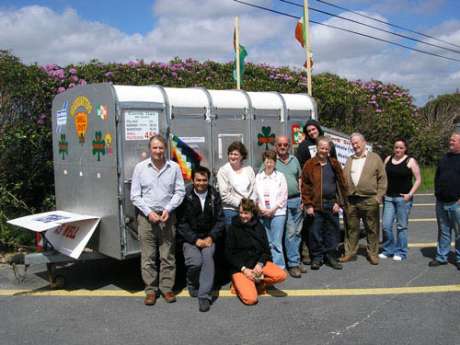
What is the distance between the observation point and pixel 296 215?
639 cm

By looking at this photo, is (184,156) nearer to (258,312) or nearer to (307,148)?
(307,148)

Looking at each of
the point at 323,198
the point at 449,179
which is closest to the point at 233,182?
the point at 323,198

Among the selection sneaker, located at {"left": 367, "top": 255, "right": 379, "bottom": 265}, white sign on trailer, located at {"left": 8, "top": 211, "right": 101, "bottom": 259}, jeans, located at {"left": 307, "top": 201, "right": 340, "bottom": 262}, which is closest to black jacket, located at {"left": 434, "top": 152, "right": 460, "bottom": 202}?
sneaker, located at {"left": 367, "top": 255, "right": 379, "bottom": 265}

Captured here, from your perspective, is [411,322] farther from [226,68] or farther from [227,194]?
[226,68]

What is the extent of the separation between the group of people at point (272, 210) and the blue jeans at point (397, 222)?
14 mm

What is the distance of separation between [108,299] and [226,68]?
8414 millimetres

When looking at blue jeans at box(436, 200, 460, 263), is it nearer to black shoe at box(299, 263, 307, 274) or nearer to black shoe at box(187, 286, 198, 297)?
black shoe at box(299, 263, 307, 274)

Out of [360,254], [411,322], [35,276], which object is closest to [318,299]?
[411,322]

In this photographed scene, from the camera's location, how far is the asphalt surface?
4328 mm

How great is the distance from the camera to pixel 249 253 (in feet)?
17.9

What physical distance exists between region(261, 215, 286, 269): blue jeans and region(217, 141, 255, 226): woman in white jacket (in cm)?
45

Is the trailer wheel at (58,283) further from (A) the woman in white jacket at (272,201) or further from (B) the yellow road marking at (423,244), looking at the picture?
(B) the yellow road marking at (423,244)

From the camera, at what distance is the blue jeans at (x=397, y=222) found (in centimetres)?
663

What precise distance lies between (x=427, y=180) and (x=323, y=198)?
11.0 meters
